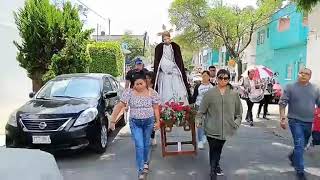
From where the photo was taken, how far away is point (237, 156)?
328 inches

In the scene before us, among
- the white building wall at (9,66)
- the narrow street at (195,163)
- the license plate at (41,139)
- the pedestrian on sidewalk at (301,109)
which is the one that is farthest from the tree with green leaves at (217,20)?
the license plate at (41,139)

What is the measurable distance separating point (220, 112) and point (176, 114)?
1.41 meters

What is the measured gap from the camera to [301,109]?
Result: 6500mm

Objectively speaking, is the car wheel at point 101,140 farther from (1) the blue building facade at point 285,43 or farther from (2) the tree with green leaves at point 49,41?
(1) the blue building facade at point 285,43

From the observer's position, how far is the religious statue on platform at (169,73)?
8266 millimetres

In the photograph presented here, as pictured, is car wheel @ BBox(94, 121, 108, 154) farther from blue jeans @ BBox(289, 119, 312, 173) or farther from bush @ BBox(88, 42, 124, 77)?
bush @ BBox(88, 42, 124, 77)

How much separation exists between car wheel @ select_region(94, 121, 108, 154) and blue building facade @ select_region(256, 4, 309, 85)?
20.2 metres

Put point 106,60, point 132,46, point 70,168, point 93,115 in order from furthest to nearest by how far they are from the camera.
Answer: point 132,46 < point 106,60 < point 93,115 < point 70,168

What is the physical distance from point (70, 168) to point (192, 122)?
2151 millimetres

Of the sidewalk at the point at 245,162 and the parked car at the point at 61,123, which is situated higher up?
the parked car at the point at 61,123

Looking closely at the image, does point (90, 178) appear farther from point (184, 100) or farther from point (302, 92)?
point (302, 92)

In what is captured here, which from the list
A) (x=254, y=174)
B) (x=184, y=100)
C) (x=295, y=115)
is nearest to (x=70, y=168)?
(x=184, y=100)

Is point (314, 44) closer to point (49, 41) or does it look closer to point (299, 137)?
point (49, 41)

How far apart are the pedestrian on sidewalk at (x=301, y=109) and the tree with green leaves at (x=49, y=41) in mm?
7975
